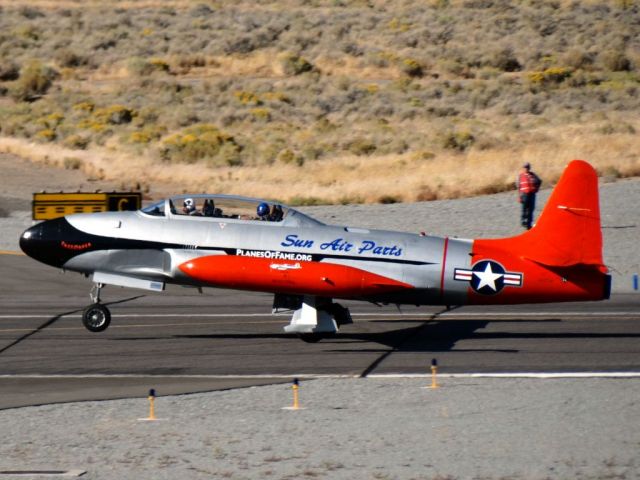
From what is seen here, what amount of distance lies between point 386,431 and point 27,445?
12.9 ft

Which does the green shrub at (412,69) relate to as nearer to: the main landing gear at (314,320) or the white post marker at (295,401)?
the main landing gear at (314,320)

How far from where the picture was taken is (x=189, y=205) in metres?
18.9

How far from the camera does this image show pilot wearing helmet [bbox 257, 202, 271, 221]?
61.0 feet

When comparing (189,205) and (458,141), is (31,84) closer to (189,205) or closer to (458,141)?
(458,141)

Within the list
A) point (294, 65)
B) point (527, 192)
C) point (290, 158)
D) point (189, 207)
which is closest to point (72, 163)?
point (290, 158)

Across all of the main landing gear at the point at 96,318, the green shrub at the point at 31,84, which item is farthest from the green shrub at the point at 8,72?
the main landing gear at the point at 96,318

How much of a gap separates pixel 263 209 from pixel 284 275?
1.24 metres

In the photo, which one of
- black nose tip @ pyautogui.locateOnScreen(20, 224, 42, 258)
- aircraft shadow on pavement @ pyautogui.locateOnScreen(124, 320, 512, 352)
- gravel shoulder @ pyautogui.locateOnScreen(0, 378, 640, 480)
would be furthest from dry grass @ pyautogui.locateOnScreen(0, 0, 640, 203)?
gravel shoulder @ pyautogui.locateOnScreen(0, 378, 640, 480)

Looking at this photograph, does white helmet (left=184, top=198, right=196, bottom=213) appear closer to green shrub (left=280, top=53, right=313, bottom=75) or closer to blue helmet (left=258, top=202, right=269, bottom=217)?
blue helmet (left=258, top=202, right=269, bottom=217)

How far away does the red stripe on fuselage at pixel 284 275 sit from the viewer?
18.1 meters

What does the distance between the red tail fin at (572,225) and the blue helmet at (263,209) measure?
4378mm

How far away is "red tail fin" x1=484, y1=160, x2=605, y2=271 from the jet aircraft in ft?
0.05

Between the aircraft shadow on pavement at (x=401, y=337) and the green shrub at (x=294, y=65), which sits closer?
the aircraft shadow on pavement at (x=401, y=337)

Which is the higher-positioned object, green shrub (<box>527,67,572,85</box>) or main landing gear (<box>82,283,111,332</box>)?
green shrub (<box>527,67,572,85</box>)
